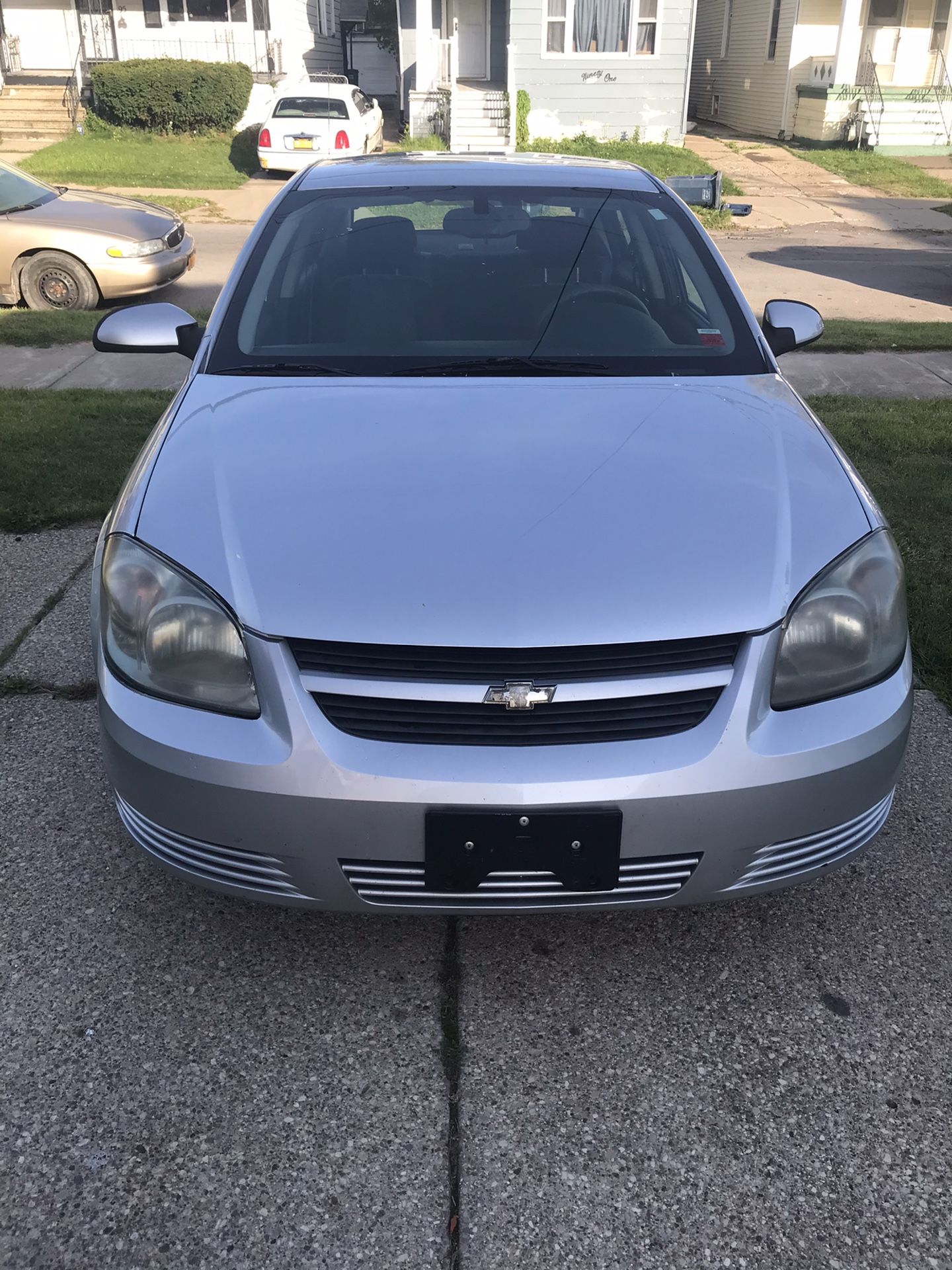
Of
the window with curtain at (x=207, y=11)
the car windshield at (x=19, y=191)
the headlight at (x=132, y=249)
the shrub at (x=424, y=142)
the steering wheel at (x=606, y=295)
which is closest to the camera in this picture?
the steering wheel at (x=606, y=295)

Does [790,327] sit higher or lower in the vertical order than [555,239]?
lower

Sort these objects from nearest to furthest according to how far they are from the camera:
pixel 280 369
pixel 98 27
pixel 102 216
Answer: pixel 280 369 → pixel 102 216 → pixel 98 27

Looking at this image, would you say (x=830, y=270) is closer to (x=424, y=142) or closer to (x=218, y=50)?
(x=424, y=142)

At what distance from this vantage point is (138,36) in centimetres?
2533

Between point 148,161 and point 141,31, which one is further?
point 141,31

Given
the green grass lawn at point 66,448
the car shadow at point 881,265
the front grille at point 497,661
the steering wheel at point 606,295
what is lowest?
the car shadow at point 881,265

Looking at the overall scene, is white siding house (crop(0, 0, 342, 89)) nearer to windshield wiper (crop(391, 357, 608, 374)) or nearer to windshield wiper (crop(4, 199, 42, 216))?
windshield wiper (crop(4, 199, 42, 216))

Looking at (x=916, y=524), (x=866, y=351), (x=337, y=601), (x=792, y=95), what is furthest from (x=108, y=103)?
(x=337, y=601)

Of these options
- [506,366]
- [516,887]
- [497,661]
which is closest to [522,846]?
[516,887]

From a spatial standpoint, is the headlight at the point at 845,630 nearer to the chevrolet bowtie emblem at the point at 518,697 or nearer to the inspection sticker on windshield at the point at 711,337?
the chevrolet bowtie emblem at the point at 518,697

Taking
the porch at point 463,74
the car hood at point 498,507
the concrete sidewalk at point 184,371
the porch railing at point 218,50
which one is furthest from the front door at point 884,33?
the car hood at point 498,507

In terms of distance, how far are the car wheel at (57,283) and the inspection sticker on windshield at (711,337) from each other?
7.26 meters

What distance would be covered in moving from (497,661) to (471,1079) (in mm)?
828

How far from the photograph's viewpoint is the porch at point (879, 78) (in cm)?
2312
